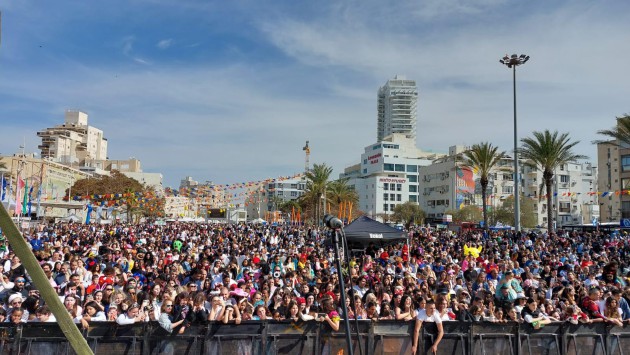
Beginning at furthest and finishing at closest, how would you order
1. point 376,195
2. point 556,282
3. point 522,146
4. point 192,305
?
point 376,195 → point 522,146 → point 556,282 → point 192,305

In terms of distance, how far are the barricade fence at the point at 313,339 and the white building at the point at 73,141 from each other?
120115mm

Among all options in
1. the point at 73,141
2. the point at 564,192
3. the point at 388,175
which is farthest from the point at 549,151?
the point at 73,141

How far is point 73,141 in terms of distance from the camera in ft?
424

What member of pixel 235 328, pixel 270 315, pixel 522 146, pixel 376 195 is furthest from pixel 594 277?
pixel 376 195

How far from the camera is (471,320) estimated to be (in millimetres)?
8719

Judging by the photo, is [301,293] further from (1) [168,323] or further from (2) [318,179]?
(2) [318,179]

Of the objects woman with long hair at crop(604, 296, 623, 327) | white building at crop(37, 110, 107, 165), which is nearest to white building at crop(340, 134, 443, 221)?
white building at crop(37, 110, 107, 165)

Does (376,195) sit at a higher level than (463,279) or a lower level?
higher

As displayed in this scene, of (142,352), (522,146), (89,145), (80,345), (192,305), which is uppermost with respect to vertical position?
(89,145)

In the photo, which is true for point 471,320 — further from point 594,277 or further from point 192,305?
point 594,277

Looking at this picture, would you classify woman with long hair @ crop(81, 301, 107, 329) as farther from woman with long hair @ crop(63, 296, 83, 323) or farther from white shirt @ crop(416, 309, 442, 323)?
white shirt @ crop(416, 309, 442, 323)

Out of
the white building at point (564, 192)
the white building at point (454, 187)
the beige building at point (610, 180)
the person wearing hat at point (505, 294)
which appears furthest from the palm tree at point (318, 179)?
the person wearing hat at point (505, 294)

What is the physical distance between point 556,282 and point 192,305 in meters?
9.65

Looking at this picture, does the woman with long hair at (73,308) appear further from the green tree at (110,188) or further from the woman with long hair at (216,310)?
the green tree at (110,188)
